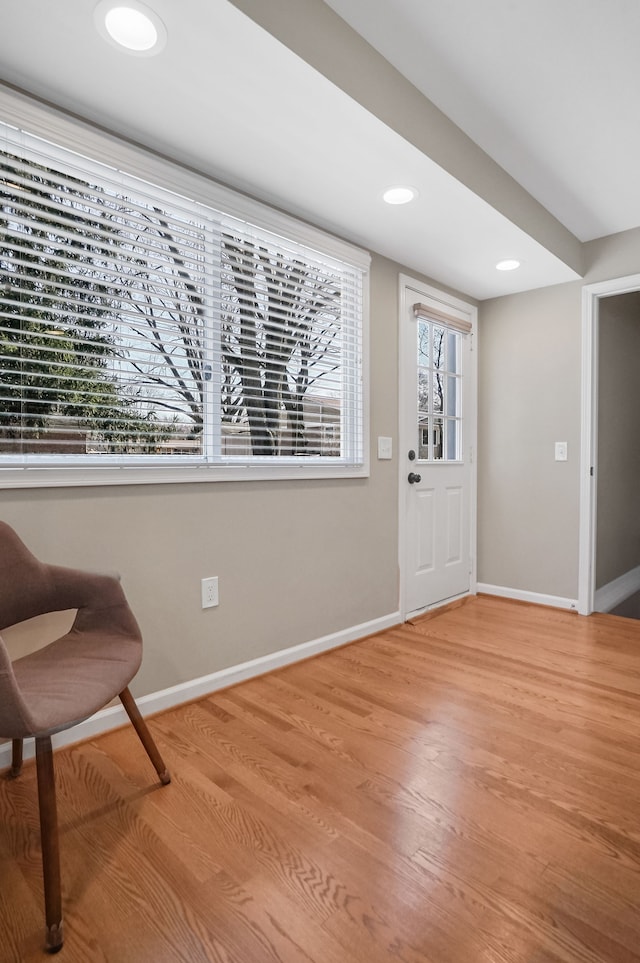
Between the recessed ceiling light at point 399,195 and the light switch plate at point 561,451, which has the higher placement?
the recessed ceiling light at point 399,195

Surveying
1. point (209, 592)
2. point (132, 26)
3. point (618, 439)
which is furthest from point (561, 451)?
point (132, 26)

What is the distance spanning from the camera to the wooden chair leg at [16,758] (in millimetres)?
1602

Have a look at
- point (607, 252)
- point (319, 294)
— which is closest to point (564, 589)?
point (607, 252)

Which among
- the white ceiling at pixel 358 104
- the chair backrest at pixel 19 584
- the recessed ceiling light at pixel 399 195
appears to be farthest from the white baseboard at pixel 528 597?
the chair backrest at pixel 19 584

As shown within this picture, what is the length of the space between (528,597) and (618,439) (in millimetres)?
1391

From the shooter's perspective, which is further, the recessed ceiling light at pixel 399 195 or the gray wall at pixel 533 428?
the gray wall at pixel 533 428

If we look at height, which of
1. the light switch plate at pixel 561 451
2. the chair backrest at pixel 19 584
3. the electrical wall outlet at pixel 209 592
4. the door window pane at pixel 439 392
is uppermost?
the door window pane at pixel 439 392

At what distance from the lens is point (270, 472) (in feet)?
7.93

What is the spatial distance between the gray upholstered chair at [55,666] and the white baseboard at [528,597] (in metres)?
2.78

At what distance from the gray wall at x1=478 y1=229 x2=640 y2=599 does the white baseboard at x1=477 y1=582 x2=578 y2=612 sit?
36mm

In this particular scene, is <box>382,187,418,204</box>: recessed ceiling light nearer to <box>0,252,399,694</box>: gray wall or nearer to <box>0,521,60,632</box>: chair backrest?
<box>0,252,399,694</box>: gray wall

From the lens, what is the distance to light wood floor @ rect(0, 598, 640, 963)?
108cm

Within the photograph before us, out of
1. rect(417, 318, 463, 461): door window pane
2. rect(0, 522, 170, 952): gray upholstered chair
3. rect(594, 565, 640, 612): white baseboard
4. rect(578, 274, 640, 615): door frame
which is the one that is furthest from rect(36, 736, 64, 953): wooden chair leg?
rect(594, 565, 640, 612): white baseboard

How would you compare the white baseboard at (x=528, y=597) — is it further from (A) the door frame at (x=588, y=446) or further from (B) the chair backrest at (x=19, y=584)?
(B) the chair backrest at (x=19, y=584)
